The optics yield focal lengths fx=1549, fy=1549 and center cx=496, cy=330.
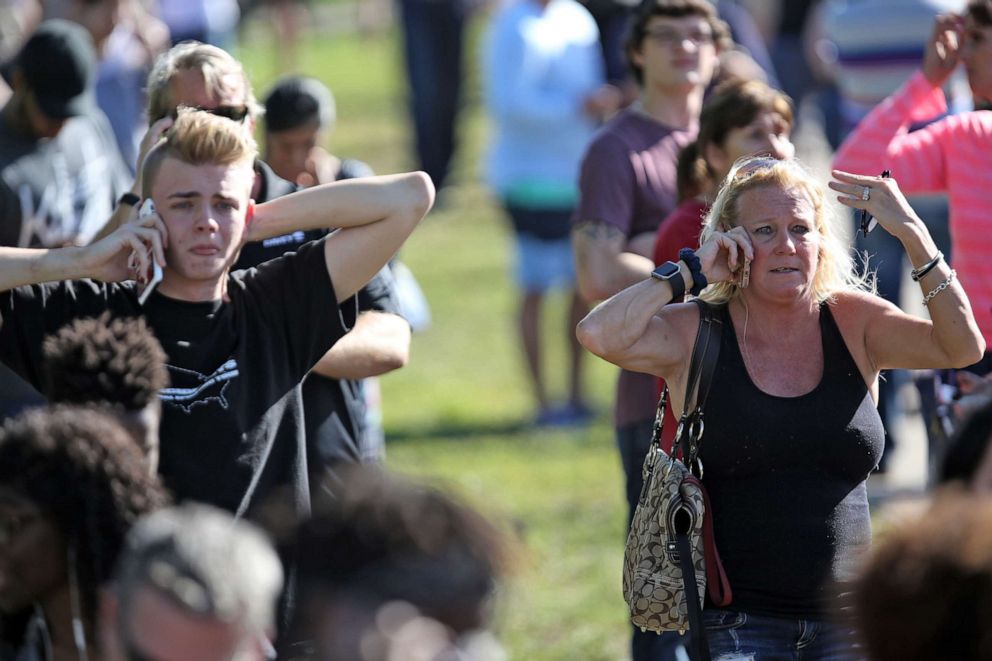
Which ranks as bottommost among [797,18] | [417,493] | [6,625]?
[6,625]

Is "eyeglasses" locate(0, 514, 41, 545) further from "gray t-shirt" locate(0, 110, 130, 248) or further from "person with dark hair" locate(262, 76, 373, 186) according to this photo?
"person with dark hair" locate(262, 76, 373, 186)

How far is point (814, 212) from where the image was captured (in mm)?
4148

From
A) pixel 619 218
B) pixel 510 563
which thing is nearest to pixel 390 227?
pixel 619 218

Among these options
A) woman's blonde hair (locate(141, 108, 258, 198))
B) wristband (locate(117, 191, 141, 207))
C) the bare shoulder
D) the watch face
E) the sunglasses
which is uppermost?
woman's blonde hair (locate(141, 108, 258, 198))

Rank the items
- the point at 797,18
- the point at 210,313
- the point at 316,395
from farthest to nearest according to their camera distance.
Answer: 1. the point at 797,18
2. the point at 316,395
3. the point at 210,313

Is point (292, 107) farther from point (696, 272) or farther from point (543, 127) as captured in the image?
point (543, 127)

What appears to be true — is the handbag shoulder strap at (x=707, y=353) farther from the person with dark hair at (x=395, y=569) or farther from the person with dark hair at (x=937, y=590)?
the person with dark hair at (x=937, y=590)

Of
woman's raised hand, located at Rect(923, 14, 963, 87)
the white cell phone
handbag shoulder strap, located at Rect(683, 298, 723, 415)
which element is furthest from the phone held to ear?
woman's raised hand, located at Rect(923, 14, 963, 87)

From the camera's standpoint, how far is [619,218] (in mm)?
5258

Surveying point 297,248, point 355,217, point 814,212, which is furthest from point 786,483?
point 297,248

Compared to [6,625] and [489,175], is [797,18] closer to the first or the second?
[489,175]

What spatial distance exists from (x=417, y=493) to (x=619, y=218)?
106 inches

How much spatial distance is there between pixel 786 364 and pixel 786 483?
0.31m

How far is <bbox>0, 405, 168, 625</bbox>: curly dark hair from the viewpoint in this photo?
2.85m
